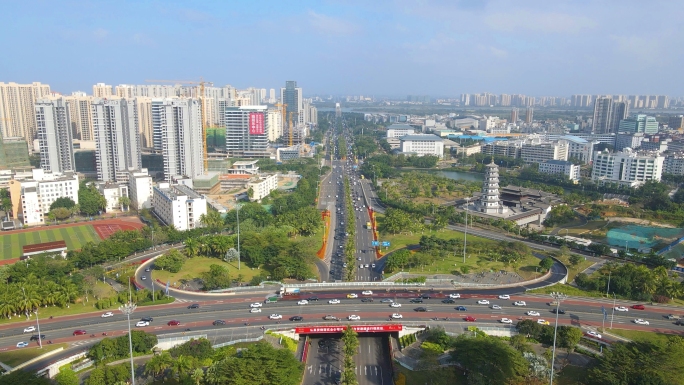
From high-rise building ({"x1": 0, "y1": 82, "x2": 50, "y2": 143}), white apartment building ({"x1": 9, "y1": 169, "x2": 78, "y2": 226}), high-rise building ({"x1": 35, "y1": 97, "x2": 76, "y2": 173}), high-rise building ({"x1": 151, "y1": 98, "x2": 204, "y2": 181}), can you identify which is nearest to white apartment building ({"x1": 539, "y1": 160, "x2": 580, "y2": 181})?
high-rise building ({"x1": 151, "y1": 98, "x2": 204, "y2": 181})

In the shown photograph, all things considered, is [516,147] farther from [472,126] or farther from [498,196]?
[472,126]

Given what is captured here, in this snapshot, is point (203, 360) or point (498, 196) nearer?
point (203, 360)

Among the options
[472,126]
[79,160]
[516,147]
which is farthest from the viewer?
[472,126]

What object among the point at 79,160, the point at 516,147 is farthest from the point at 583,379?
the point at 516,147

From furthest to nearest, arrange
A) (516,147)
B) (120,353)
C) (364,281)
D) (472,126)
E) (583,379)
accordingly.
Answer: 1. (472,126)
2. (516,147)
3. (364,281)
4. (120,353)
5. (583,379)

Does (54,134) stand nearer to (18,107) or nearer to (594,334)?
(18,107)

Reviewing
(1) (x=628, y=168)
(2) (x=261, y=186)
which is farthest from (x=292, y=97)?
(1) (x=628, y=168)
